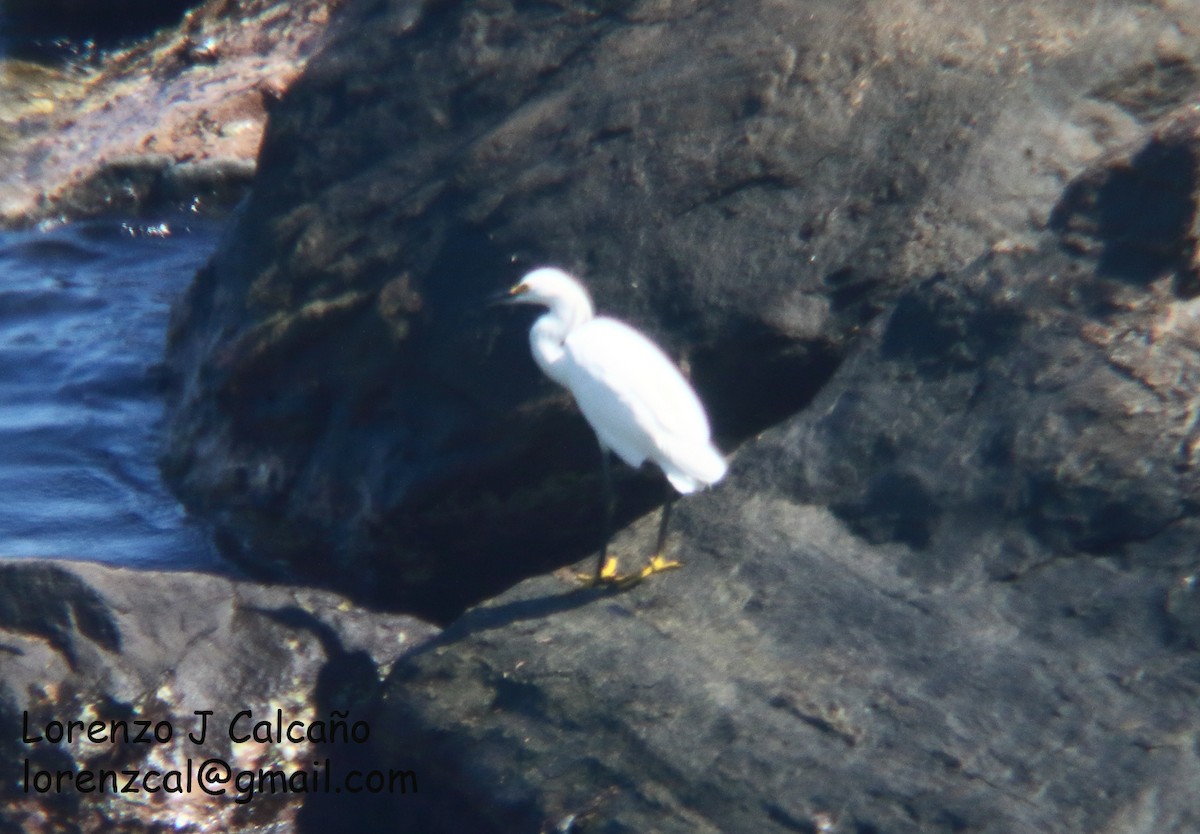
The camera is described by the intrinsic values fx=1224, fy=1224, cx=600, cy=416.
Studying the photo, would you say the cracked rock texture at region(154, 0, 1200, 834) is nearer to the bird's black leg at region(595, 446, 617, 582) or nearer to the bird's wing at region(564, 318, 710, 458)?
the bird's black leg at region(595, 446, 617, 582)

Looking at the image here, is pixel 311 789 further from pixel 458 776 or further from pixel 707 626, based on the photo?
pixel 707 626

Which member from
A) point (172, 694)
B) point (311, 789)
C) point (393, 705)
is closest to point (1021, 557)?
point (393, 705)

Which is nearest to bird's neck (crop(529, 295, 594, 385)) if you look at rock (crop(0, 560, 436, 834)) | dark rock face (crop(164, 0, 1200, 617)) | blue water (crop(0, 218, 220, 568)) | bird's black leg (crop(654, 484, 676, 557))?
dark rock face (crop(164, 0, 1200, 617))

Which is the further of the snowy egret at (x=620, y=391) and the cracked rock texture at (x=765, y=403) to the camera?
the snowy egret at (x=620, y=391)

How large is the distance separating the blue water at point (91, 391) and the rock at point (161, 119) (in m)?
0.24

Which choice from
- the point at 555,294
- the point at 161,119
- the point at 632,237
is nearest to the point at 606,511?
the point at 555,294

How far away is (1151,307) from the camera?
383 centimetres

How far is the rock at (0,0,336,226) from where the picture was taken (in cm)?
862

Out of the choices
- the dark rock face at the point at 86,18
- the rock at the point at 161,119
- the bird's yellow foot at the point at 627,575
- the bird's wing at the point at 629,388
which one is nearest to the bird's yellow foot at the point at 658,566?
the bird's yellow foot at the point at 627,575

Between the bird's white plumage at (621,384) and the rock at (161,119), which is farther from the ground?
the rock at (161,119)

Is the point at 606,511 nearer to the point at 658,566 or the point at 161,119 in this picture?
the point at 658,566

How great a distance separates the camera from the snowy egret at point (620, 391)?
12.6 ft

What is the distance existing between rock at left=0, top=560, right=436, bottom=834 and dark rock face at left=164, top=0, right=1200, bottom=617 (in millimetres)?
555

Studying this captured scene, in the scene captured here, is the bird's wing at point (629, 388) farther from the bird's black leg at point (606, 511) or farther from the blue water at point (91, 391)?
the blue water at point (91, 391)
